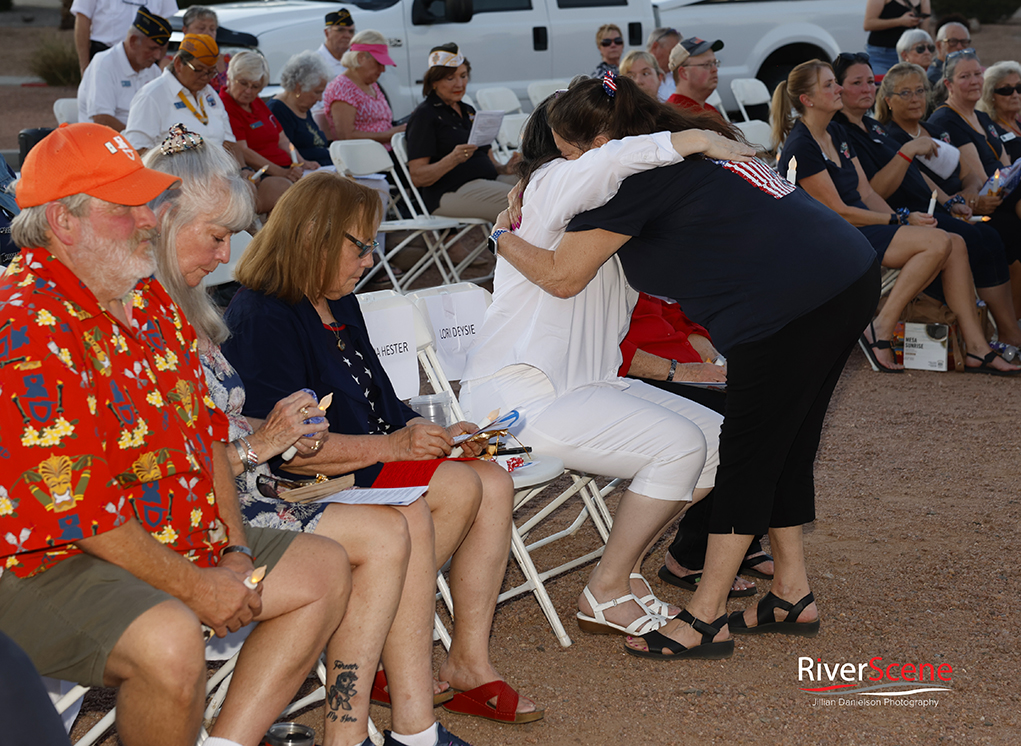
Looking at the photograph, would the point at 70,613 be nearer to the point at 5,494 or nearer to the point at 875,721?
the point at 5,494

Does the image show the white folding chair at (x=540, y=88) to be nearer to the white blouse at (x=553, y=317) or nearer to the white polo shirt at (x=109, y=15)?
the white polo shirt at (x=109, y=15)

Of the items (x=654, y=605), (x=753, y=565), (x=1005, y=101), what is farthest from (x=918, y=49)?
(x=654, y=605)

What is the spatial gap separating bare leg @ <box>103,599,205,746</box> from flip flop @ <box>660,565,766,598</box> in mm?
2071

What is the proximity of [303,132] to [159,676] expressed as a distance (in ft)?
21.9

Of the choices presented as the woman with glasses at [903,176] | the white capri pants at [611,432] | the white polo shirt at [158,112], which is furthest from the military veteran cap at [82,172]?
the woman with glasses at [903,176]

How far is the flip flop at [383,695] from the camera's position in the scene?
278cm

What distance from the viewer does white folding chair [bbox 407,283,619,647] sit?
3.04m

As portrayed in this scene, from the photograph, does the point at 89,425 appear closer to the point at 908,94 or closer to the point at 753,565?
the point at 753,565

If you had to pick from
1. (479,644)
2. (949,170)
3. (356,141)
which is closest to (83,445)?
(479,644)

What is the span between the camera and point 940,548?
3.83 meters

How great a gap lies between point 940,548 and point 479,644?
1966mm

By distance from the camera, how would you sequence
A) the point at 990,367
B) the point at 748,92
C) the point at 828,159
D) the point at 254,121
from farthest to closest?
the point at 748,92, the point at 254,121, the point at 990,367, the point at 828,159

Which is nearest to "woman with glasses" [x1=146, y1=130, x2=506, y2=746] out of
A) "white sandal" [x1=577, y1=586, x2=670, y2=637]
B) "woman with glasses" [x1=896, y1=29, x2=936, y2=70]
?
"white sandal" [x1=577, y1=586, x2=670, y2=637]

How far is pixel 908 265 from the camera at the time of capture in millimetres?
6152
